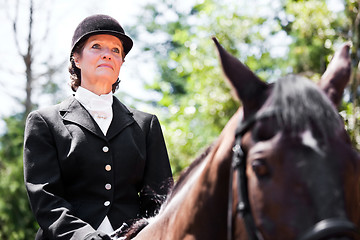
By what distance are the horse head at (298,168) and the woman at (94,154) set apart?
112 centimetres

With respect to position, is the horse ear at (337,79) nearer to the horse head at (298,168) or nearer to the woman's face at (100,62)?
the horse head at (298,168)

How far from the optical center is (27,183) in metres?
3.14

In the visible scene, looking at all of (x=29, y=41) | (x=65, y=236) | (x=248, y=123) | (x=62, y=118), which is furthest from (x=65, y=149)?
(x=29, y=41)

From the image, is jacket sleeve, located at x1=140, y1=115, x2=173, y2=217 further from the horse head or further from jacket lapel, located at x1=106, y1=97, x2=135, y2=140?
the horse head

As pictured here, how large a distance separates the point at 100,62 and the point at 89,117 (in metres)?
0.39

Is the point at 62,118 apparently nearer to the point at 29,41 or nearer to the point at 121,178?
the point at 121,178

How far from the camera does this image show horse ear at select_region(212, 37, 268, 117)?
2104 mm

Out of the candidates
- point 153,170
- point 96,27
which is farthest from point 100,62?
point 153,170

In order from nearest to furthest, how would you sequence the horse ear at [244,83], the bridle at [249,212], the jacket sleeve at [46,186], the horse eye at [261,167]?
the bridle at [249,212] → the horse eye at [261,167] → the horse ear at [244,83] → the jacket sleeve at [46,186]

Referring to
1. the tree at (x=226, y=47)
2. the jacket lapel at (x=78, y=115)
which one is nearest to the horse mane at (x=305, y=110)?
the jacket lapel at (x=78, y=115)

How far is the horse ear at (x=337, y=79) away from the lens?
2.15 m

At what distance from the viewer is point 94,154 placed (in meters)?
3.29

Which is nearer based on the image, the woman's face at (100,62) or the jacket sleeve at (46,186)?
the jacket sleeve at (46,186)

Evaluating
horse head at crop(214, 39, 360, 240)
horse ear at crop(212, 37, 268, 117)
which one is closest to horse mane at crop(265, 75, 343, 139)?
horse head at crop(214, 39, 360, 240)
